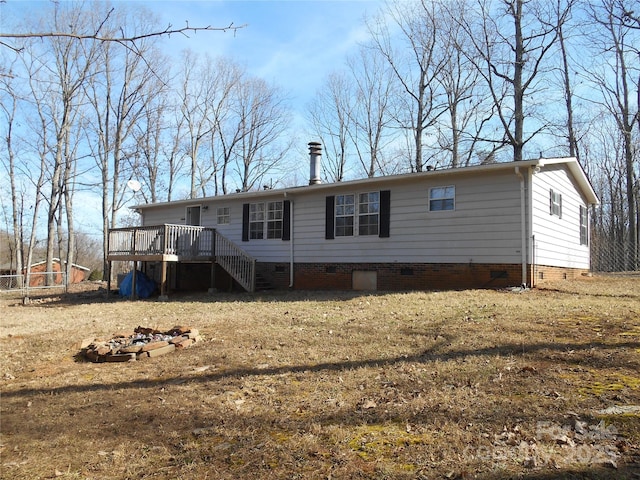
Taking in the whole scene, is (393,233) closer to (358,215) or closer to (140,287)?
(358,215)

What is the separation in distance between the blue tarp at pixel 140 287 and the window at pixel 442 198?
9316mm

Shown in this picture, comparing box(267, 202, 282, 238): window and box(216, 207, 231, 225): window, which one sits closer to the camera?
box(267, 202, 282, 238): window

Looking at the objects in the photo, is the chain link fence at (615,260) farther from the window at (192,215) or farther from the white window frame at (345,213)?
the window at (192,215)

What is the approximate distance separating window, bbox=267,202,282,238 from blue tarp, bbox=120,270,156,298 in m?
4.22

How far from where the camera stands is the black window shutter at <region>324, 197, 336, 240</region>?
14.5 m

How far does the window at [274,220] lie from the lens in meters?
15.8

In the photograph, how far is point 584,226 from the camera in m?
16.8

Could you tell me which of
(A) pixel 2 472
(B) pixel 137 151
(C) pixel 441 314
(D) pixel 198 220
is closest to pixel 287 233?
(D) pixel 198 220

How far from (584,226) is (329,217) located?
30.4 feet

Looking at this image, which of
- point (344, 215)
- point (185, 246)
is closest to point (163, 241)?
point (185, 246)

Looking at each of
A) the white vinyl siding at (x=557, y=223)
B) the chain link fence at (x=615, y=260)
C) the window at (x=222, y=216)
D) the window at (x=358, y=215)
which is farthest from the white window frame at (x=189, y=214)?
the chain link fence at (x=615, y=260)

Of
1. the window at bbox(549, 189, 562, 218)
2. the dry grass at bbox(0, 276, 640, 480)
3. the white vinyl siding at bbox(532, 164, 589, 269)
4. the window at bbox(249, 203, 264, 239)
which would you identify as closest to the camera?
the dry grass at bbox(0, 276, 640, 480)

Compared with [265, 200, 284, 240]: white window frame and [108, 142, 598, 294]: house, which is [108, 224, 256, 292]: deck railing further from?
[265, 200, 284, 240]: white window frame

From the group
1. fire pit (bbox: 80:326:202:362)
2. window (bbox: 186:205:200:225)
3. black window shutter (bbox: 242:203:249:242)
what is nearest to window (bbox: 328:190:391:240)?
black window shutter (bbox: 242:203:249:242)
